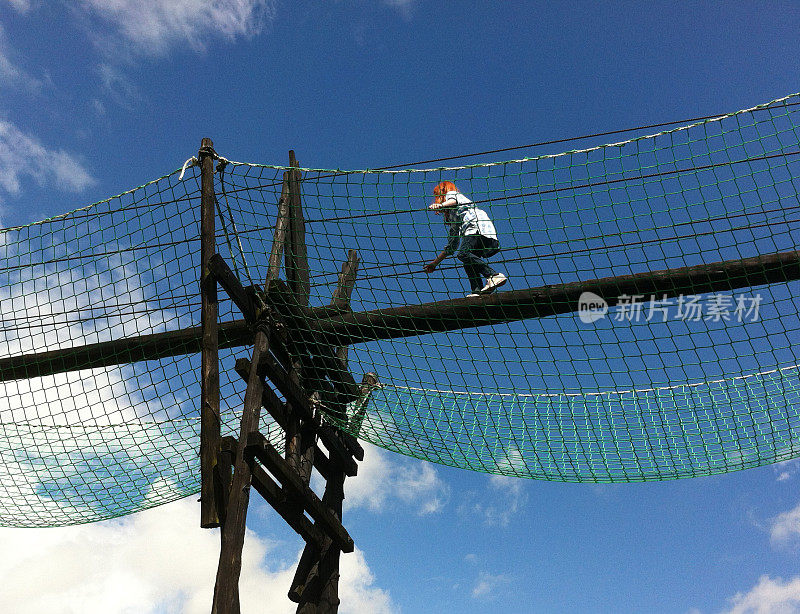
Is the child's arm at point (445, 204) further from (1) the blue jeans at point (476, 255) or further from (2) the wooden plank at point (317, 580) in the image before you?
(2) the wooden plank at point (317, 580)

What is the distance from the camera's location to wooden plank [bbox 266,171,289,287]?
454 centimetres

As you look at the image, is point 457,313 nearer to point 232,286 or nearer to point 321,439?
point 232,286

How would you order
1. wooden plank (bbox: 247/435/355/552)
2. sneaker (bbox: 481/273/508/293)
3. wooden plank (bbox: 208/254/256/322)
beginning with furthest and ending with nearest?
sneaker (bbox: 481/273/508/293) < wooden plank (bbox: 208/254/256/322) < wooden plank (bbox: 247/435/355/552)

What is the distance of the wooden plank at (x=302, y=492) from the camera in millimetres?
3980

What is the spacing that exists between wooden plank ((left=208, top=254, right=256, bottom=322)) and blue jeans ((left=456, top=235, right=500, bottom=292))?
1223 millimetres

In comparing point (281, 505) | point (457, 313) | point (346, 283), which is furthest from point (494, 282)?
point (281, 505)

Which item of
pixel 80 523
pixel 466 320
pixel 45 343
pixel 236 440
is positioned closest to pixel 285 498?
pixel 236 440

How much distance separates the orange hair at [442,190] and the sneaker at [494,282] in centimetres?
52

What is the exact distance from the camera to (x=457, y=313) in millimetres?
4238

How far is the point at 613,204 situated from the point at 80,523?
12.8 ft

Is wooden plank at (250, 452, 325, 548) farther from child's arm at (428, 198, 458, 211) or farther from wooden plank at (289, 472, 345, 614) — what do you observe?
child's arm at (428, 198, 458, 211)

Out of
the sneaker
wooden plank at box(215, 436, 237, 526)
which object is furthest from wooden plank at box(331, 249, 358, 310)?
wooden plank at box(215, 436, 237, 526)

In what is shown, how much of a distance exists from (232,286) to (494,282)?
57.0 inches

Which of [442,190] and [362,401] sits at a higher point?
[442,190]
